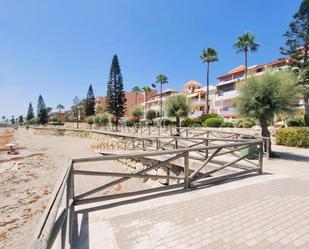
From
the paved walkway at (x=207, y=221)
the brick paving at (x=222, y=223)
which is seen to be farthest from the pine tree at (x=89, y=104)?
the brick paving at (x=222, y=223)

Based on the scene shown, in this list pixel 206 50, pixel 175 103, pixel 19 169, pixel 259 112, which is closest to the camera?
pixel 259 112

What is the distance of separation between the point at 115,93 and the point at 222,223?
43536mm

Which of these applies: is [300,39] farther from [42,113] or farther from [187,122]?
[42,113]

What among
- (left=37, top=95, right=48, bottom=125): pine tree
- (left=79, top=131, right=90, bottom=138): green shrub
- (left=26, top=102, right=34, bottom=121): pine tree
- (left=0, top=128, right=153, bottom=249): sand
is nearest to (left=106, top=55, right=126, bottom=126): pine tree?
(left=79, top=131, right=90, bottom=138): green shrub

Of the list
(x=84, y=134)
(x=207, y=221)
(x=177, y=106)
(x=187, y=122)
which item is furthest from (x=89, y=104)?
(x=207, y=221)

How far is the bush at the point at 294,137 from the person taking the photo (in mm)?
12531

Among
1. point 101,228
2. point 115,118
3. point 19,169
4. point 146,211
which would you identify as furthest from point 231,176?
point 115,118

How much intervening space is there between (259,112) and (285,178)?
4.31 meters

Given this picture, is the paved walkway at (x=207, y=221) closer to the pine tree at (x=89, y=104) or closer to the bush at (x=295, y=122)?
the bush at (x=295, y=122)

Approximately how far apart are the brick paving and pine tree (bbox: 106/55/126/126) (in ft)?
136

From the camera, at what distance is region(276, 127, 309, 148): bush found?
1253cm

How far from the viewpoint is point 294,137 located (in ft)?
42.9

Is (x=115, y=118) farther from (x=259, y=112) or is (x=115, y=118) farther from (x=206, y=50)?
(x=259, y=112)

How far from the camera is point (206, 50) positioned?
125 feet
